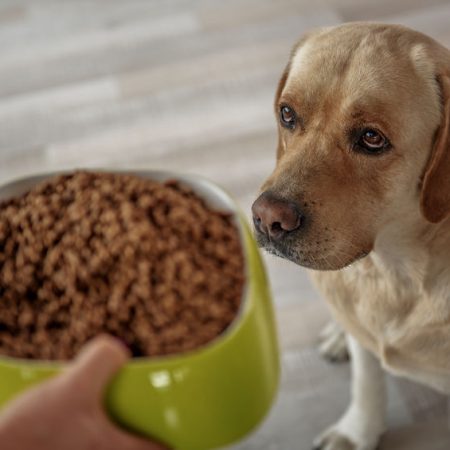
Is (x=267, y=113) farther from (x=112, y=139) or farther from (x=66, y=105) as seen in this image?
(x=66, y=105)

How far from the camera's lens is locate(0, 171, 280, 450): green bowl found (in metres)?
0.85

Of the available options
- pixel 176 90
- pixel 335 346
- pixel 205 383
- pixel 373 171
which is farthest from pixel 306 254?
pixel 176 90

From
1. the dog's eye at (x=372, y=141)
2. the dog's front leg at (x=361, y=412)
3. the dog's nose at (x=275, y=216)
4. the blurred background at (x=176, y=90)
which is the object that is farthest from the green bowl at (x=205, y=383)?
the blurred background at (x=176, y=90)

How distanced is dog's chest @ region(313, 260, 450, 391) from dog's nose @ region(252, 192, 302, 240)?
23cm

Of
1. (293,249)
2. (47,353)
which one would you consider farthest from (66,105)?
(47,353)

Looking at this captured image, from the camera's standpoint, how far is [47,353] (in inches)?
35.0

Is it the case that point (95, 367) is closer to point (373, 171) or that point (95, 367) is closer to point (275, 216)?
point (275, 216)

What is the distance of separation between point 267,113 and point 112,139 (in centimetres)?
54

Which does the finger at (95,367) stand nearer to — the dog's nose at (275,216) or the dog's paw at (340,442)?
the dog's nose at (275,216)

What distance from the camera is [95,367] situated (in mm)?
812

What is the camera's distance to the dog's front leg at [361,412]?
1.53 m

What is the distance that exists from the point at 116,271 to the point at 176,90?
1.75 m

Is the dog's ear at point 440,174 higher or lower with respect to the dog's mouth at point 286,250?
higher

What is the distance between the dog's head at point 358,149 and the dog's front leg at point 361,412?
1.35 ft
